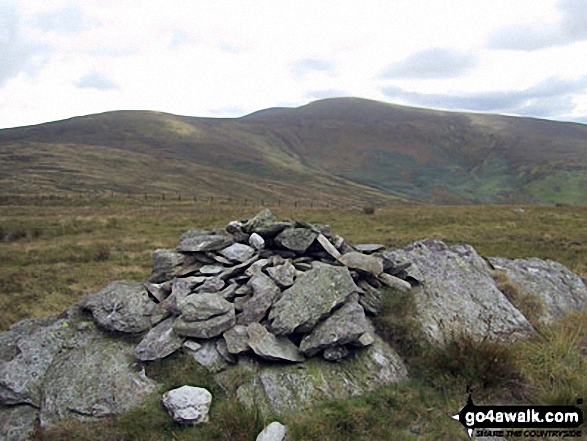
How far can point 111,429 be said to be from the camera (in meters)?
6.04

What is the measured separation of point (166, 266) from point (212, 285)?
157 centimetres

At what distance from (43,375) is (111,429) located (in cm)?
188

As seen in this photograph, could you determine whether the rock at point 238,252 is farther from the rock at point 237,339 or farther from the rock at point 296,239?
the rock at point 237,339

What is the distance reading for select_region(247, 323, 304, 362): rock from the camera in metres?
6.94

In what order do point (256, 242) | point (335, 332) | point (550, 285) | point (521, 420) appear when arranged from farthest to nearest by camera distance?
point (550, 285) → point (256, 242) → point (335, 332) → point (521, 420)

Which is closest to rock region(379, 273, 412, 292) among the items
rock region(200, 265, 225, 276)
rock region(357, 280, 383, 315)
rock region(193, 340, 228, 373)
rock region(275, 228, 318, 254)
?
rock region(357, 280, 383, 315)

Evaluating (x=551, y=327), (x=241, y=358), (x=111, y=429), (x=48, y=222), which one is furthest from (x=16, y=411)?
(x=48, y=222)

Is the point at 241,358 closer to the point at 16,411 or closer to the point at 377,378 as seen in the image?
the point at 377,378

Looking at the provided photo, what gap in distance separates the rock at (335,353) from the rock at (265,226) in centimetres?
354

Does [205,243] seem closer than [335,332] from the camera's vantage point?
No

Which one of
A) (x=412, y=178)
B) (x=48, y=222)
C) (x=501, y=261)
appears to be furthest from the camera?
(x=412, y=178)

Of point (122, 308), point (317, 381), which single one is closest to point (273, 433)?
point (317, 381)

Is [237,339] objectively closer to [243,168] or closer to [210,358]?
[210,358]

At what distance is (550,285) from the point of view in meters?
11.8
